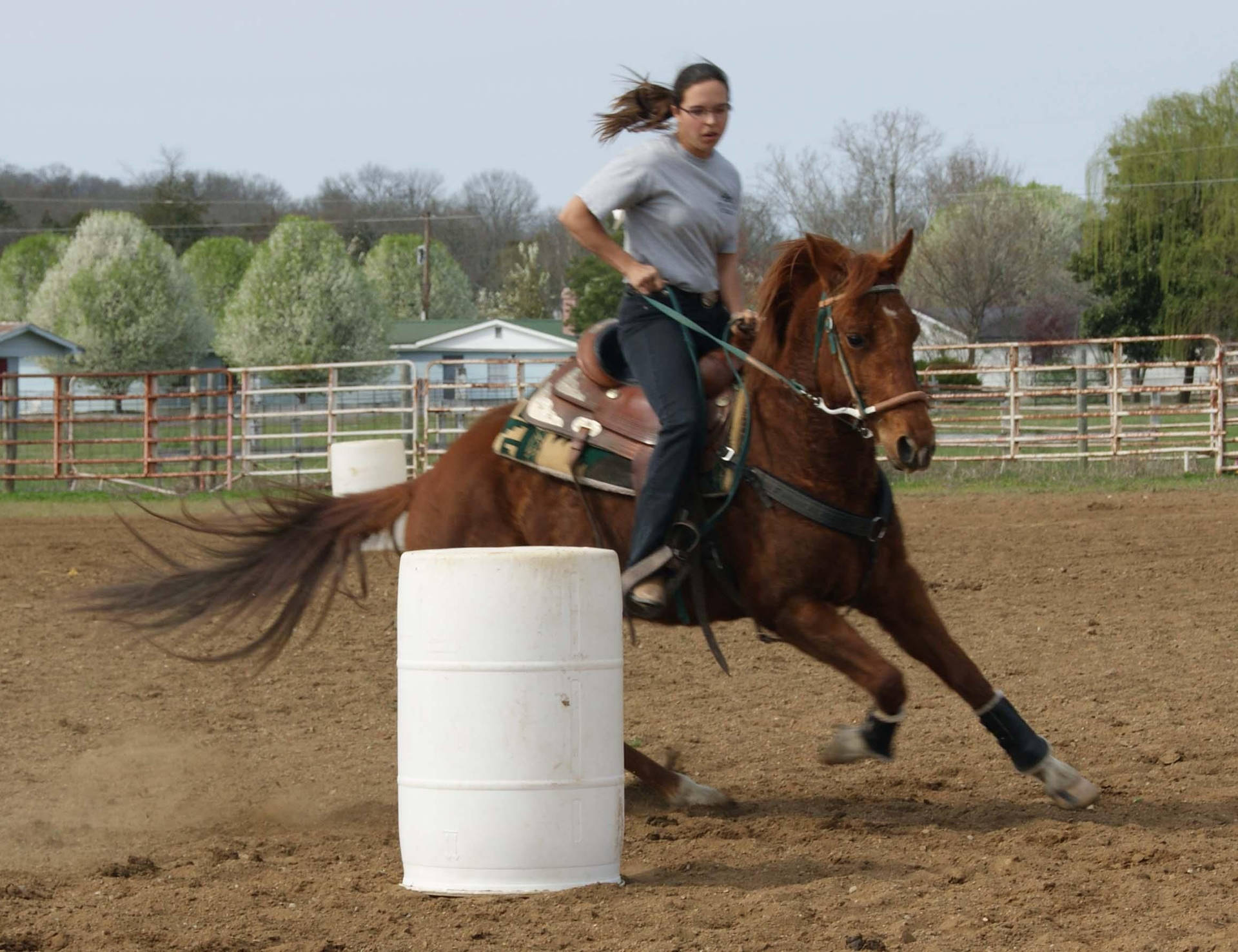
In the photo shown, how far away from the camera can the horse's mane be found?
15.9 ft

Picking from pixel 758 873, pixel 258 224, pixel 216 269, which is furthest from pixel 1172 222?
pixel 258 224

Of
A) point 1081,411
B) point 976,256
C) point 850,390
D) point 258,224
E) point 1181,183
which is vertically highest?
point 258,224

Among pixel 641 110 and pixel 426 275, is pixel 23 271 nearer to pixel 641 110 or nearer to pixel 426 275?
pixel 426 275

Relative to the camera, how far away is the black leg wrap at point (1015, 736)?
4.89 meters

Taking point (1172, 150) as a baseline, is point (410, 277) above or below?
above

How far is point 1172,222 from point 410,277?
49.5m

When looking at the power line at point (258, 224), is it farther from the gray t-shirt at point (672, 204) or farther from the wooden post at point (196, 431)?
the gray t-shirt at point (672, 204)

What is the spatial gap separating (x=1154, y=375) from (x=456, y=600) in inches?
2021

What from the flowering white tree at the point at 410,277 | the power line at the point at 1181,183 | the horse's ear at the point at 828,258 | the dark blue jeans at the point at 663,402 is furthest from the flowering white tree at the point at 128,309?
the horse's ear at the point at 828,258

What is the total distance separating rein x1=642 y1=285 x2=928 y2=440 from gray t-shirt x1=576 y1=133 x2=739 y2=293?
0.83ft

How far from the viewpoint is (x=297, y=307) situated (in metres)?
55.2

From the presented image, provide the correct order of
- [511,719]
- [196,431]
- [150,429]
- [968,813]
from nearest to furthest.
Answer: [511,719] → [968,813] → [150,429] → [196,431]

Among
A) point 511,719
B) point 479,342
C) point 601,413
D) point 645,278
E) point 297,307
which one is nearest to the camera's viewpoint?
point 511,719

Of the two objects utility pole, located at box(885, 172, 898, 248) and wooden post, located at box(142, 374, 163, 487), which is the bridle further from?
utility pole, located at box(885, 172, 898, 248)
